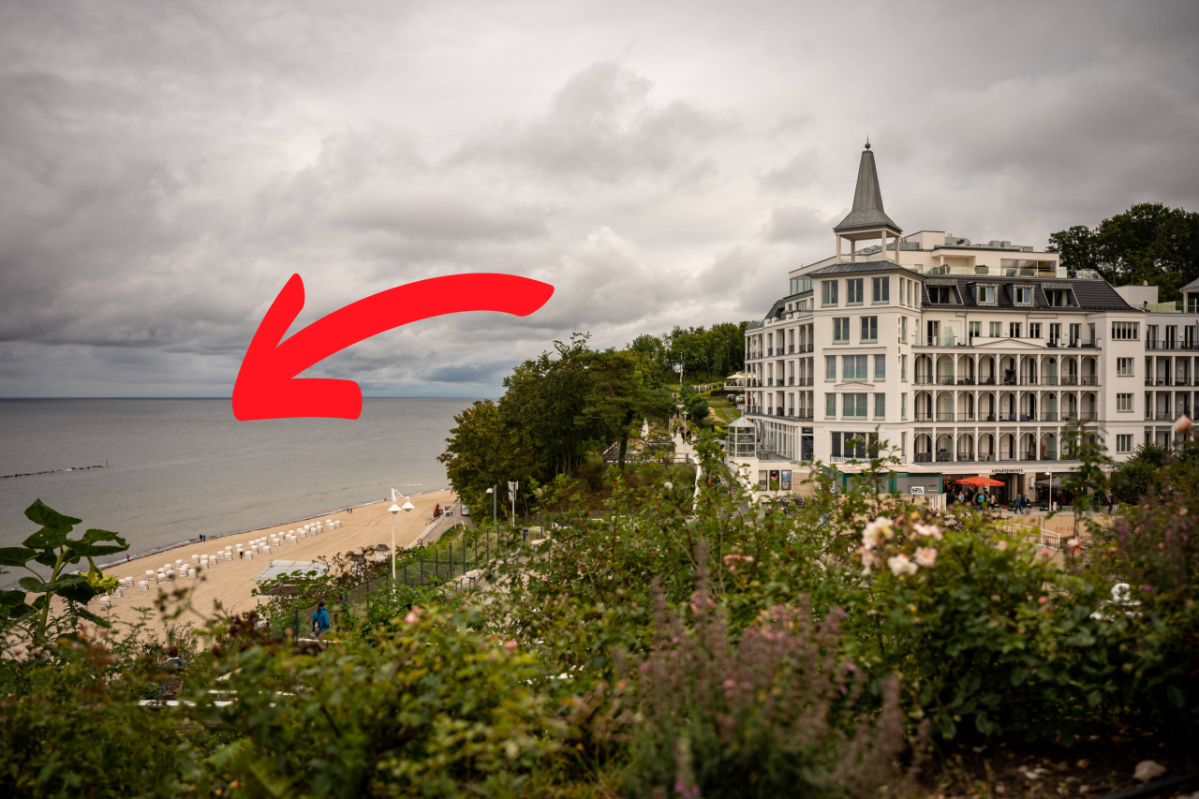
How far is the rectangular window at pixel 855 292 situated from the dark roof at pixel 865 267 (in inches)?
26.5

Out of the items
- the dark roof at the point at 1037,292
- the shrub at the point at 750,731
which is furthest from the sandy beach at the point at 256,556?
the dark roof at the point at 1037,292

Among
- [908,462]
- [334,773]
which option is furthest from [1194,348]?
[334,773]

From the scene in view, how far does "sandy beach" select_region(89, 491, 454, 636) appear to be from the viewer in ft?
108

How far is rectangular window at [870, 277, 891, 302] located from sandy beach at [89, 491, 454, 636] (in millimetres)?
33092

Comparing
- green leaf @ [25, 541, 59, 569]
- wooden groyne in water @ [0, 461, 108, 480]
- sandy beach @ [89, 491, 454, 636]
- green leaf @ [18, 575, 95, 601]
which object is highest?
green leaf @ [25, 541, 59, 569]

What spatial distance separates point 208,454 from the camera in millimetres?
124938

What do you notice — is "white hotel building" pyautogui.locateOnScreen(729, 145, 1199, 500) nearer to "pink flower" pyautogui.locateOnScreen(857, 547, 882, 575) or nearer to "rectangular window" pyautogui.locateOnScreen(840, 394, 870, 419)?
"rectangular window" pyautogui.locateOnScreen(840, 394, 870, 419)

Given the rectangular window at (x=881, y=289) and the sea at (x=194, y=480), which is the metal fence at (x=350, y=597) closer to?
the rectangular window at (x=881, y=289)

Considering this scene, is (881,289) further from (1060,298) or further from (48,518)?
(48,518)

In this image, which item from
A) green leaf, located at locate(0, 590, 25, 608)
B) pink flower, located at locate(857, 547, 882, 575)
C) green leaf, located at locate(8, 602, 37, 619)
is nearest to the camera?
pink flower, located at locate(857, 547, 882, 575)

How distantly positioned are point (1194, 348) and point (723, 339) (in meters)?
81.2

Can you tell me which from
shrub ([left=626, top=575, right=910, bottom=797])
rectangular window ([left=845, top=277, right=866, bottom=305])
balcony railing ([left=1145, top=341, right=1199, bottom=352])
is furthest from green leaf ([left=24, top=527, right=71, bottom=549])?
balcony railing ([left=1145, top=341, right=1199, bottom=352])

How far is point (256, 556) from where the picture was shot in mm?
44062

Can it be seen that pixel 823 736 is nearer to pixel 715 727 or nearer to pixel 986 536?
pixel 715 727
